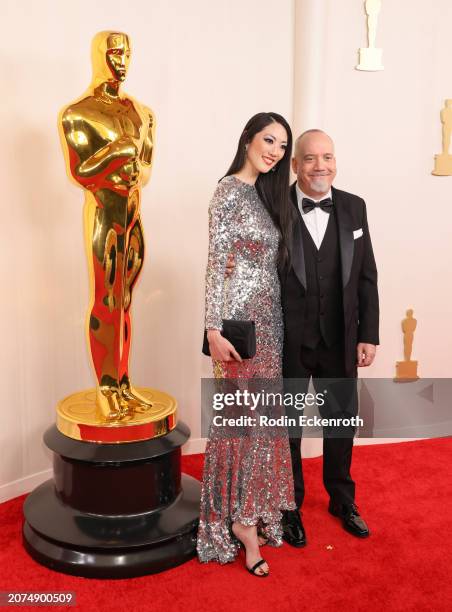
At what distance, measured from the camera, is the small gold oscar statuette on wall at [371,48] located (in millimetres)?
3691

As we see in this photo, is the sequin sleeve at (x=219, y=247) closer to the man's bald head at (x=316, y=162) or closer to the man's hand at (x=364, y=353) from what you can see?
the man's bald head at (x=316, y=162)

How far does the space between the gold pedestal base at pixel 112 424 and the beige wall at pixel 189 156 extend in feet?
2.10

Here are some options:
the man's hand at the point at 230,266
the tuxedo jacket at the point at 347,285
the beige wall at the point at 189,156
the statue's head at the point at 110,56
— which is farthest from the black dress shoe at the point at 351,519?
the statue's head at the point at 110,56

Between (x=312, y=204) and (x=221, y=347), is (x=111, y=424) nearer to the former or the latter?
(x=221, y=347)

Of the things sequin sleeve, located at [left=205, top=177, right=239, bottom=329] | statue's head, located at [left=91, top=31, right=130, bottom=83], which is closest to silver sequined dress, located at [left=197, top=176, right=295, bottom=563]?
sequin sleeve, located at [left=205, top=177, right=239, bottom=329]

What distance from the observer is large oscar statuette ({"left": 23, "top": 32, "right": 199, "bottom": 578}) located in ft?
8.04

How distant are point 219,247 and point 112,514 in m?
1.15

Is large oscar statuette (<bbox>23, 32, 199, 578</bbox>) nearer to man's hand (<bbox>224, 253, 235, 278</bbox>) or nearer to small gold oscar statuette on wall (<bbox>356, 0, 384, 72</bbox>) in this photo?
man's hand (<bbox>224, 253, 235, 278</bbox>)

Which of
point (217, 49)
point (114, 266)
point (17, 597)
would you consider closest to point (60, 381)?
point (114, 266)

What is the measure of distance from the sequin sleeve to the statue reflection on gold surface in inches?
15.2

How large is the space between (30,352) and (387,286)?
84.8 inches

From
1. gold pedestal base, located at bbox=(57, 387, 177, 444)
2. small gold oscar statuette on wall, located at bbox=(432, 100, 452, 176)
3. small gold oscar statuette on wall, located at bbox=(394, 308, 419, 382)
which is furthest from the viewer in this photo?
small gold oscar statuette on wall, located at bbox=(394, 308, 419, 382)

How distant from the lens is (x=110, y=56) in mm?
2461

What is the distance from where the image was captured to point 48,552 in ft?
8.20
